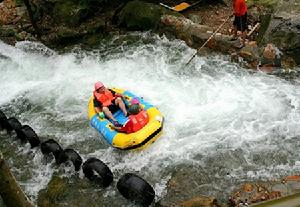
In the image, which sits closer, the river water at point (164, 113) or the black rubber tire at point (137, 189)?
the black rubber tire at point (137, 189)

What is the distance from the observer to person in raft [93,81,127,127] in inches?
385

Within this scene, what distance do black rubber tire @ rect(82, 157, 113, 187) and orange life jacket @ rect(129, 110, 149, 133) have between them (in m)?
1.22

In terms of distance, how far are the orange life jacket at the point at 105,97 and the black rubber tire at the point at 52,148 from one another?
1.62 m

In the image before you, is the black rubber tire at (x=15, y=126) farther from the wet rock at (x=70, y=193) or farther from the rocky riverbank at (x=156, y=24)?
the rocky riverbank at (x=156, y=24)

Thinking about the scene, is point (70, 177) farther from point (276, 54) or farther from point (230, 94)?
point (276, 54)

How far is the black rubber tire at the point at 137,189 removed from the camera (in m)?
7.52

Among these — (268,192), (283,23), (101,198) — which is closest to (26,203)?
(101,198)

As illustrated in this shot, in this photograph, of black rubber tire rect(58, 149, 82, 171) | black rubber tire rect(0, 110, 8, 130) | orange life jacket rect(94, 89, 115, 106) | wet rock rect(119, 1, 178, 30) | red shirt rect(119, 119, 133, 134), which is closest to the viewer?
black rubber tire rect(58, 149, 82, 171)

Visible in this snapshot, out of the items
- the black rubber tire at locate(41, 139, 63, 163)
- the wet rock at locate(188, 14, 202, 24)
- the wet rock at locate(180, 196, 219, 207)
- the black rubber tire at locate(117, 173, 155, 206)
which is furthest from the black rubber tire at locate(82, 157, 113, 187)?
the wet rock at locate(188, 14, 202, 24)

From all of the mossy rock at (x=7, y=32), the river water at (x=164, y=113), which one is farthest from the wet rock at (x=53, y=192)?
the mossy rock at (x=7, y=32)

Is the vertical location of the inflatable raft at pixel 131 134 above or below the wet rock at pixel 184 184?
above

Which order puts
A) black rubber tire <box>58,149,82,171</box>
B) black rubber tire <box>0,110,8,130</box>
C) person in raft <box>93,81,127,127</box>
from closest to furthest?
black rubber tire <box>58,149,82,171</box> → person in raft <box>93,81,127,127</box> → black rubber tire <box>0,110,8,130</box>

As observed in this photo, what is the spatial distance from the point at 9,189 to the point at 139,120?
4.70 meters

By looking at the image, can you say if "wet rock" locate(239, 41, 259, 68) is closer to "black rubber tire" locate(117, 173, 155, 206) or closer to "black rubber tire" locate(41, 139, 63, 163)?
"black rubber tire" locate(117, 173, 155, 206)
